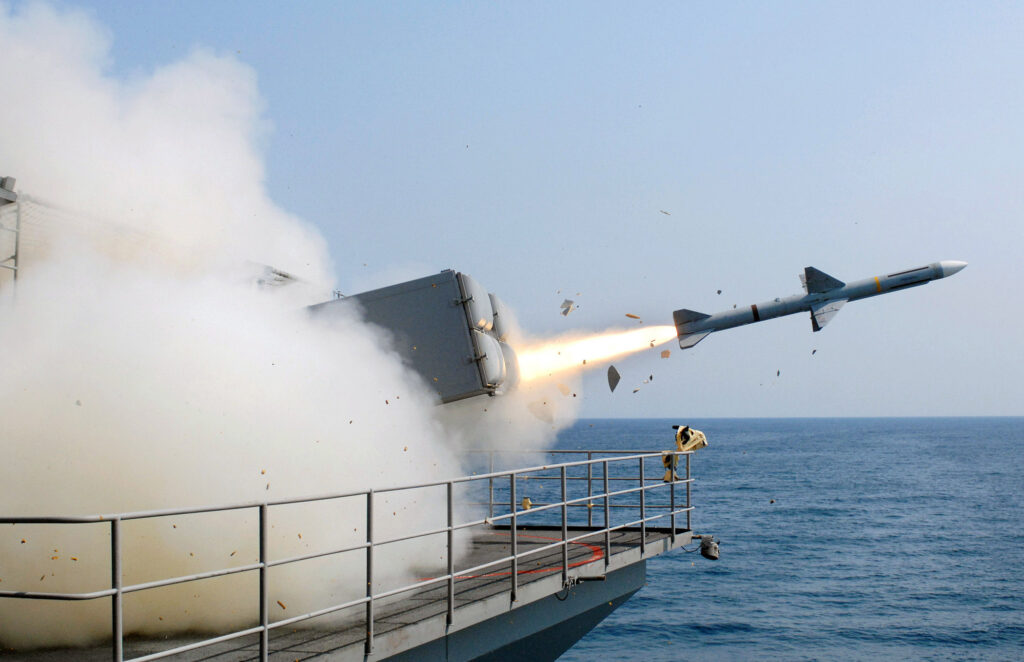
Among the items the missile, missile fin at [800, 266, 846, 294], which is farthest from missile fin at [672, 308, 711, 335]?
missile fin at [800, 266, 846, 294]

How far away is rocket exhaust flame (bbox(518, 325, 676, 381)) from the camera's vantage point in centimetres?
1531

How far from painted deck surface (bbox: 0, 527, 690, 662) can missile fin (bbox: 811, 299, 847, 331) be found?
9747 millimetres

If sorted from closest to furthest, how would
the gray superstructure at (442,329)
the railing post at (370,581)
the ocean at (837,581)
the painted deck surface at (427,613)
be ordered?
the painted deck surface at (427,613) → the railing post at (370,581) → the gray superstructure at (442,329) → the ocean at (837,581)

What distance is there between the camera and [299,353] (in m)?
9.59

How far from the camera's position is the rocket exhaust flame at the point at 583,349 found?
15312 mm

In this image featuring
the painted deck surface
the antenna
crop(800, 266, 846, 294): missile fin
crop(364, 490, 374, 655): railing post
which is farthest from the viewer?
crop(800, 266, 846, 294): missile fin

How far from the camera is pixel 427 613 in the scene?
751 centimetres

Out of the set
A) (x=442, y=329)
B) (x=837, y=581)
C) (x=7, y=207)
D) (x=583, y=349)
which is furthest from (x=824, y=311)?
(x=837, y=581)

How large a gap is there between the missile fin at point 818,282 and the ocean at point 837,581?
15765 mm

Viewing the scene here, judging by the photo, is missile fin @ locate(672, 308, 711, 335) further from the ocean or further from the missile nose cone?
the ocean

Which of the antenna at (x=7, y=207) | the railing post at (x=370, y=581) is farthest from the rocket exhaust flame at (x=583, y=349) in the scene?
the railing post at (x=370, y=581)

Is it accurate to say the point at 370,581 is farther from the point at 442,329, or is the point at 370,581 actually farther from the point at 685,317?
the point at 685,317

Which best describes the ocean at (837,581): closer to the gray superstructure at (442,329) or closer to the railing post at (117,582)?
the gray superstructure at (442,329)

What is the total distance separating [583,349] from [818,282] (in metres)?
5.47
